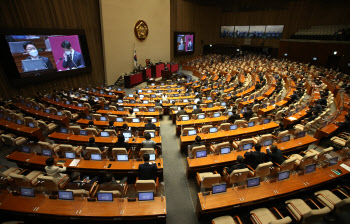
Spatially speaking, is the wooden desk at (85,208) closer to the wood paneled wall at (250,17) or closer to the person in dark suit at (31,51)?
Answer: the person in dark suit at (31,51)

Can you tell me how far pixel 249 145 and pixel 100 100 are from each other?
1018 cm

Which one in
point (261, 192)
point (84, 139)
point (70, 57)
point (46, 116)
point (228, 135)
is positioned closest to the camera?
point (261, 192)

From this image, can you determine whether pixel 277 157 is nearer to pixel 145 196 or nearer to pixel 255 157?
pixel 255 157

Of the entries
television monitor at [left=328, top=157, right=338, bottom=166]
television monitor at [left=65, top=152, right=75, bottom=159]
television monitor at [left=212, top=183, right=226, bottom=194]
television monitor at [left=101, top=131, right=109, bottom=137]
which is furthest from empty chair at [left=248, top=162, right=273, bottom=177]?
television monitor at [left=65, top=152, right=75, bottom=159]

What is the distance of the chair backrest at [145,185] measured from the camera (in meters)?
4.55

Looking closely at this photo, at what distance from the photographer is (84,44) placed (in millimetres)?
15883

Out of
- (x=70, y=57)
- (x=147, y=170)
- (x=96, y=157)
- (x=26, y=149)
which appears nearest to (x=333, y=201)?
(x=147, y=170)

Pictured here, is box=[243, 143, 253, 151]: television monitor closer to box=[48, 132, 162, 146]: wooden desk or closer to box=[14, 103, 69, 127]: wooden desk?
box=[48, 132, 162, 146]: wooden desk

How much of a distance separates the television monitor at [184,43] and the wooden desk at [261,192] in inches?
986

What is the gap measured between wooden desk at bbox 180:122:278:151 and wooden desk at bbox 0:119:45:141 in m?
6.22

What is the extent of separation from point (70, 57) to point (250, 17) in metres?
29.6

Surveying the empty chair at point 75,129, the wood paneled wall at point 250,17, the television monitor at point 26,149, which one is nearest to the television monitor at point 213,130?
the empty chair at point 75,129

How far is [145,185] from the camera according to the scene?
459 centimetres

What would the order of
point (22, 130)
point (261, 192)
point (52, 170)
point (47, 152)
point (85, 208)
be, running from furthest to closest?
point (22, 130) → point (47, 152) → point (52, 170) → point (261, 192) → point (85, 208)
